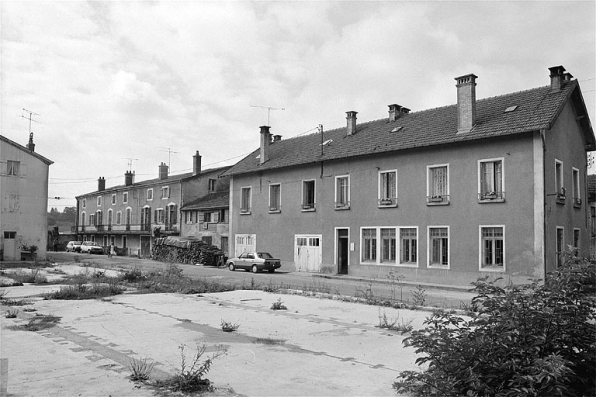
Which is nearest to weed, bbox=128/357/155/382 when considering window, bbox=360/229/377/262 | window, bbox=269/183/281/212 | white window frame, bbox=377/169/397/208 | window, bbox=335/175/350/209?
white window frame, bbox=377/169/397/208

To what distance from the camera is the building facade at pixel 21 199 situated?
3588cm

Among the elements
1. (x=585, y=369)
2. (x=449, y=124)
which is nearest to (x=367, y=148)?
(x=449, y=124)

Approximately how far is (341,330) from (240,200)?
2675 centimetres

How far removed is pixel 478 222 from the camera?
2211cm

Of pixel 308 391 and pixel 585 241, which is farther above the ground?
pixel 585 241

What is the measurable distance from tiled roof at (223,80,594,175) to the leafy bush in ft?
56.7

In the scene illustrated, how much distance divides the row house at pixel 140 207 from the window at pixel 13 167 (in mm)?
14646

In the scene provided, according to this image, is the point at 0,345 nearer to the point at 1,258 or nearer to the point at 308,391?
the point at 308,391

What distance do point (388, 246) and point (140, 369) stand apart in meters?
20.6

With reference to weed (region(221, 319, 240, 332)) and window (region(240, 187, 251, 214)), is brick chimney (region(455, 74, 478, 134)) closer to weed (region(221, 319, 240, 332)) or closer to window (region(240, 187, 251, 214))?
weed (region(221, 319, 240, 332))

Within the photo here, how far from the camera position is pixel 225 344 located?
8.87 m

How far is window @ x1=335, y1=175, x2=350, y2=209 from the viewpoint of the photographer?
28.5 m

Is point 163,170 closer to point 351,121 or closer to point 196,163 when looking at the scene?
point 196,163

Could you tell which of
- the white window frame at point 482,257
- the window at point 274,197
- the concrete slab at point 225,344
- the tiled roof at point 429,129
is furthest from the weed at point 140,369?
the window at point 274,197
